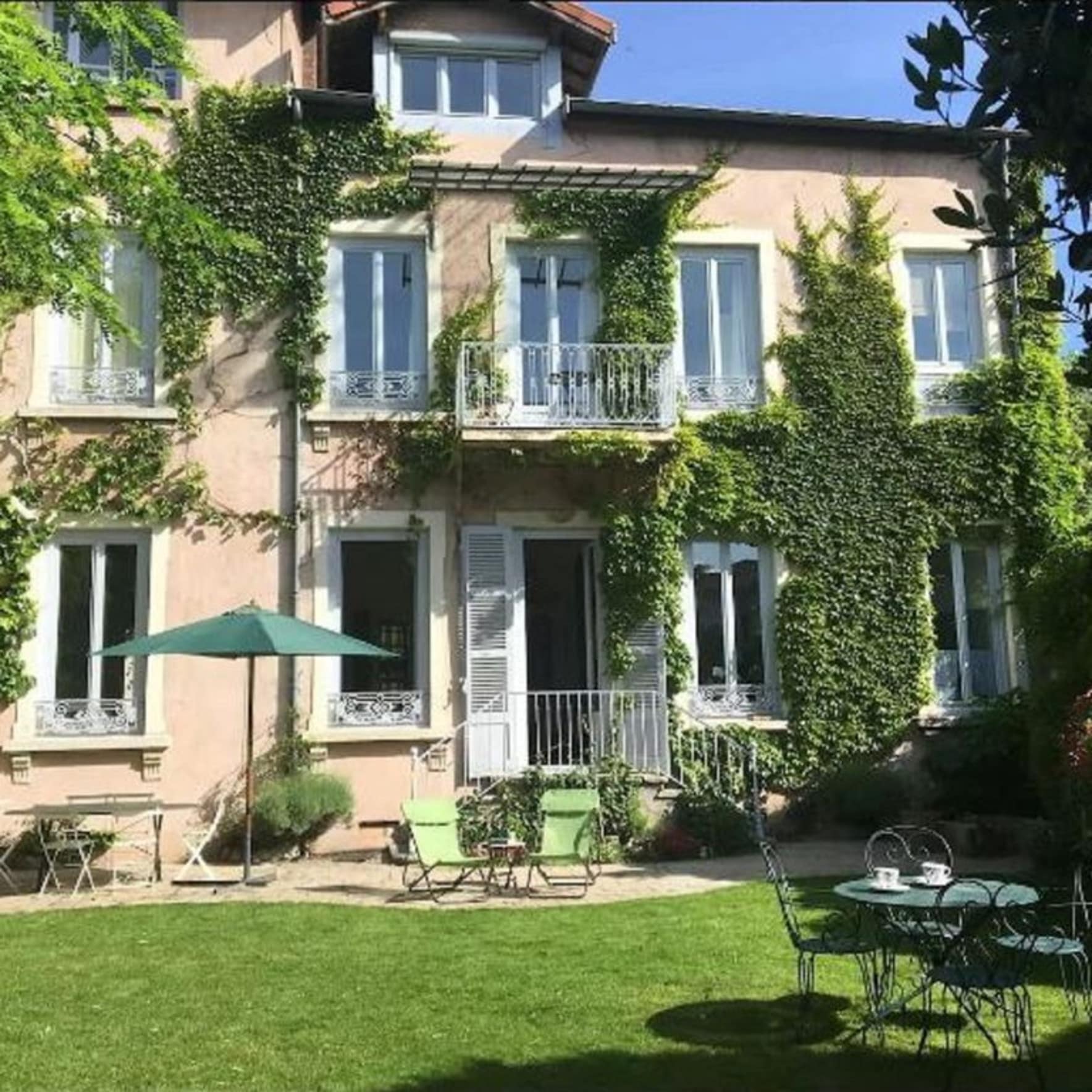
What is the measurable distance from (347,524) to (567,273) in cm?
406

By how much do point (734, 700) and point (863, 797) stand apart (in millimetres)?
1761

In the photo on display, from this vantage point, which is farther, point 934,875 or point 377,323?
point 377,323

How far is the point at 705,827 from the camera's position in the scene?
12.5 metres

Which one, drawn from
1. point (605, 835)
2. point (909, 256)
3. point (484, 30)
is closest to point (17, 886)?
point (605, 835)

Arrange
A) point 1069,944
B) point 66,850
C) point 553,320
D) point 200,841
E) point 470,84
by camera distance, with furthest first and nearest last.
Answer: point 470,84
point 553,320
point 200,841
point 66,850
point 1069,944

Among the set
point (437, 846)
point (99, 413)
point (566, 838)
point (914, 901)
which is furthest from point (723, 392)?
point (914, 901)

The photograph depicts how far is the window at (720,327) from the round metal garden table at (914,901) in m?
8.57

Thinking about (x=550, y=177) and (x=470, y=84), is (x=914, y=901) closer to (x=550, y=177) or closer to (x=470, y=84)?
(x=550, y=177)

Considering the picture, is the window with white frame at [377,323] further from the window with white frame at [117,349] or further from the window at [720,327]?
the window at [720,327]

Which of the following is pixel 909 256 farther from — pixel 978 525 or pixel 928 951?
pixel 928 951

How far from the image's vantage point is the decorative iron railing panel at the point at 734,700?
532 inches

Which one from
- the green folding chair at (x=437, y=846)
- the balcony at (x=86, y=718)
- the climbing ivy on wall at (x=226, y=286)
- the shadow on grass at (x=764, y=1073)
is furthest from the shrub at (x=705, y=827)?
the shadow on grass at (x=764, y=1073)

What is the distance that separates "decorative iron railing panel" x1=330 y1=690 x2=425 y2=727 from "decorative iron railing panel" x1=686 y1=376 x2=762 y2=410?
4.76 metres

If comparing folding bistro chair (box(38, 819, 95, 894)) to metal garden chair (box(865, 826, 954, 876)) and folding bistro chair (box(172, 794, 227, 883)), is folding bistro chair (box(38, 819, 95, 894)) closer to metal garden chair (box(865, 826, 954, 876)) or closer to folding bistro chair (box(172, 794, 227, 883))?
folding bistro chair (box(172, 794, 227, 883))
